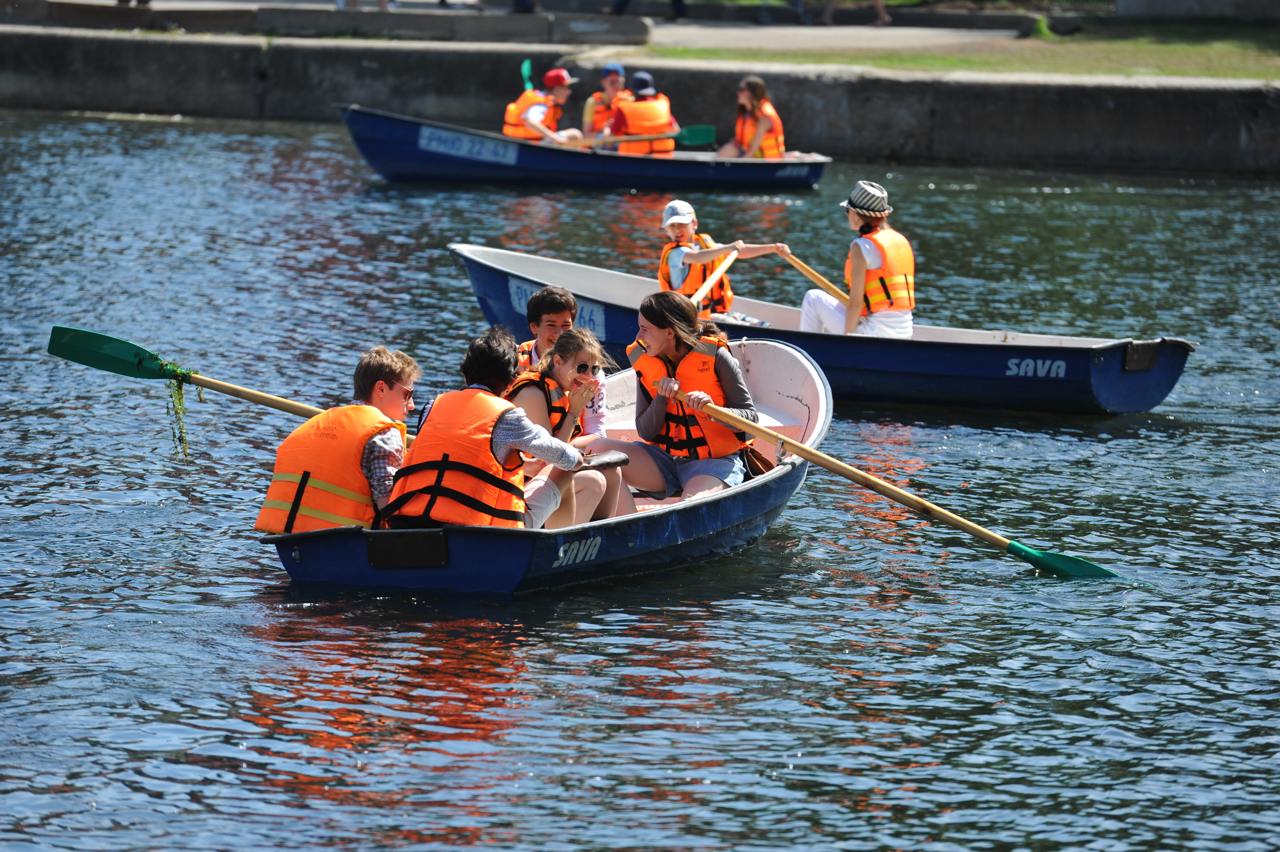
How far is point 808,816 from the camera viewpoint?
6418mm

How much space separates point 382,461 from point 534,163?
1430 cm

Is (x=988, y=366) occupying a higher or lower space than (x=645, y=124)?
lower

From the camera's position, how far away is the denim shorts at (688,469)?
369 inches

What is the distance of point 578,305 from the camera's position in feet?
43.1

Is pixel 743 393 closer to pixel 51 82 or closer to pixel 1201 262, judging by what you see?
pixel 1201 262

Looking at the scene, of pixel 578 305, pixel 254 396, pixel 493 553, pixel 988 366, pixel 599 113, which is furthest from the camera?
pixel 599 113

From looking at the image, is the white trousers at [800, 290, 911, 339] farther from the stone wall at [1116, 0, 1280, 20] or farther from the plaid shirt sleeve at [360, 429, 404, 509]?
the stone wall at [1116, 0, 1280, 20]

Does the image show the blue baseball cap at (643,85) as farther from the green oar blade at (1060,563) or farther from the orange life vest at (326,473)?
the orange life vest at (326,473)

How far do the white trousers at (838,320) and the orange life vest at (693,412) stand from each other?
3.35m

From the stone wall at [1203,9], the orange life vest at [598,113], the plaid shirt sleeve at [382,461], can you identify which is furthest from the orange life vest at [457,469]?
the stone wall at [1203,9]

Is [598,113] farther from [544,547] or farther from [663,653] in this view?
[663,653]

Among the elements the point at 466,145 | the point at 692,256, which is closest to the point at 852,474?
the point at 692,256

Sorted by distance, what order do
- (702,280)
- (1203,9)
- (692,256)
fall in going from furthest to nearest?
(1203,9) < (702,280) < (692,256)

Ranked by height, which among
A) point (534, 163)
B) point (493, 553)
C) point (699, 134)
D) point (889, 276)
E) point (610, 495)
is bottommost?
point (493, 553)
